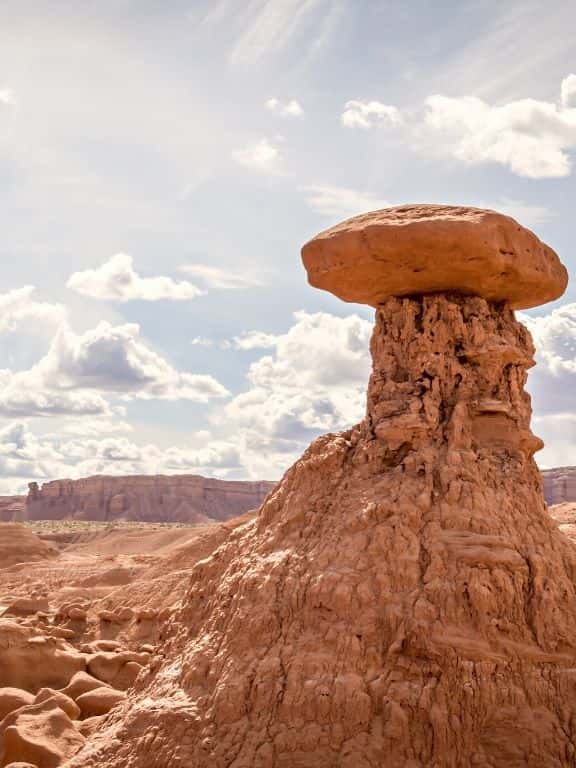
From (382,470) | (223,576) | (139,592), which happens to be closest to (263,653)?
(223,576)

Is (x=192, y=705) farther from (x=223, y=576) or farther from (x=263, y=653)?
(x=223, y=576)

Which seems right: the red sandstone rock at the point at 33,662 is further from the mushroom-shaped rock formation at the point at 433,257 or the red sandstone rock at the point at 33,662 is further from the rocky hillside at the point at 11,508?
the rocky hillside at the point at 11,508

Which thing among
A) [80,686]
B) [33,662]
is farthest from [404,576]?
[33,662]

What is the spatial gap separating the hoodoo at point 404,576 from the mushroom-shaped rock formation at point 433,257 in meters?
0.02

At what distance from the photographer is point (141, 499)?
84.2m

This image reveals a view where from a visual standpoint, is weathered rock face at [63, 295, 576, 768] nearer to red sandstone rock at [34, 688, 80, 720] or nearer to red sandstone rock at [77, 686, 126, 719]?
red sandstone rock at [34, 688, 80, 720]

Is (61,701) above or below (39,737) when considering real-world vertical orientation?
above

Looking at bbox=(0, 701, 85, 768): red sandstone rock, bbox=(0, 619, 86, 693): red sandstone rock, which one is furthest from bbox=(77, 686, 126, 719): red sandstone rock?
bbox=(0, 619, 86, 693): red sandstone rock

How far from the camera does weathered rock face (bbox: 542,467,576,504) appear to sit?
207 ft

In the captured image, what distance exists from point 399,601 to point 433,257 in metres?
3.23

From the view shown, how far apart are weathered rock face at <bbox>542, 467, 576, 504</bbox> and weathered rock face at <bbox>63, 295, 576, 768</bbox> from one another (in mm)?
55555

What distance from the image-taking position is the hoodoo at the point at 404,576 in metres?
6.97

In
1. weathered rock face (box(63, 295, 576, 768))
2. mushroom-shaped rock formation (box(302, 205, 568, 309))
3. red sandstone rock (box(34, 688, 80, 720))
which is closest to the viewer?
weathered rock face (box(63, 295, 576, 768))

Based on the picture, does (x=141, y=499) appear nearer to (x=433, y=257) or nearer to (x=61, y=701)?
(x=61, y=701)
